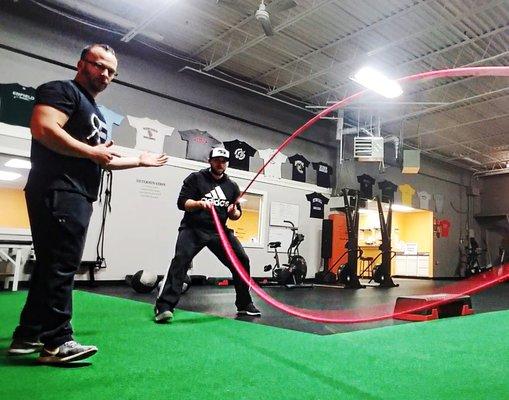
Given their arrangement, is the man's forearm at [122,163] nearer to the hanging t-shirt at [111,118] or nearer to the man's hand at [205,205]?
the man's hand at [205,205]

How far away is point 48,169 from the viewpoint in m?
1.88

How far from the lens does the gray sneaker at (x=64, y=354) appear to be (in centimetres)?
180

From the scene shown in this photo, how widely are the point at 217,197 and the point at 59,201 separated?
1.85m

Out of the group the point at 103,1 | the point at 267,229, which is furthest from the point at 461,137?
the point at 103,1

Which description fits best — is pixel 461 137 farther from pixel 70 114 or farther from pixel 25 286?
pixel 70 114

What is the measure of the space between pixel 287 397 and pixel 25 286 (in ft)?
19.3

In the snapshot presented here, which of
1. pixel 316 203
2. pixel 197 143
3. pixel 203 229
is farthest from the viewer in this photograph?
pixel 316 203

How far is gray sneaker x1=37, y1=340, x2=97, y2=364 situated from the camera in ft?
5.91

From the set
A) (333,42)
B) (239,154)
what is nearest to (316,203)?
(239,154)

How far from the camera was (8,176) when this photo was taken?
6.70m

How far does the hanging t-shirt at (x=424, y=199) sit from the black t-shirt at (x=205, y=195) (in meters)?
12.4

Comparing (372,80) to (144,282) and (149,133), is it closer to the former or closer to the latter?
(149,133)

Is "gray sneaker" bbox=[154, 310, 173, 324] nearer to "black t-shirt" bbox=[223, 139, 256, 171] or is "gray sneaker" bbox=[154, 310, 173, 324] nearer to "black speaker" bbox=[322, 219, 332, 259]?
"black t-shirt" bbox=[223, 139, 256, 171]

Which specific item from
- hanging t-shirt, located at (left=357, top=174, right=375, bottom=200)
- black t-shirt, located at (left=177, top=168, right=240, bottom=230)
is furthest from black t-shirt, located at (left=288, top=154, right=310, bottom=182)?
black t-shirt, located at (left=177, top=168, right=240, bottom=230)
